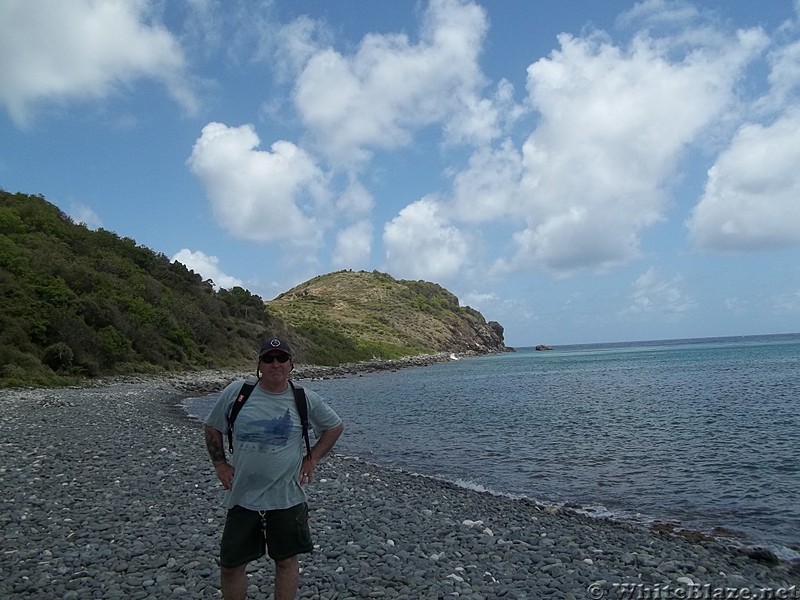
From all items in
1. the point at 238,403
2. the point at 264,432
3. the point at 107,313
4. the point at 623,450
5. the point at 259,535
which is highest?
the point at 107,313

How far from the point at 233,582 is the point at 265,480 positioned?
98 centimetres

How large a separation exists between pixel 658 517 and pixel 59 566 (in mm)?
11234

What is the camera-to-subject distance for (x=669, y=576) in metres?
7.86

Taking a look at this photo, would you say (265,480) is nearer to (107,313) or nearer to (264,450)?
(264,450)

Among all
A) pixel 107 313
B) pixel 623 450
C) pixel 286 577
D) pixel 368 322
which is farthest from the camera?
pixel 368 322

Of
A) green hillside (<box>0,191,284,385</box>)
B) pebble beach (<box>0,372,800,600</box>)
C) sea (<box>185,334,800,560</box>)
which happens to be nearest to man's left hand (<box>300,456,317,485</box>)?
pebble beach (<box>0,372,800,600</box>)

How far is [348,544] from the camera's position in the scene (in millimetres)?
8352

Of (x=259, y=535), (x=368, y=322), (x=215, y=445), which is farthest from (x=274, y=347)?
(x=368, y=322)

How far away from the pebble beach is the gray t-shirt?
2.07 meters

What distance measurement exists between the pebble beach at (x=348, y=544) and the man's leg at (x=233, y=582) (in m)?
1.37

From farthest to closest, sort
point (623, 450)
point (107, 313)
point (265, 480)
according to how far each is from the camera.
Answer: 1. point (107, 313)
2. point (623, 450)
3. point (265, 480)

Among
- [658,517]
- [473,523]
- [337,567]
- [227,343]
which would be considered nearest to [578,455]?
[658,517]

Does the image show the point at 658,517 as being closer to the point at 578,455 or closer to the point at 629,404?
the point at 578,455

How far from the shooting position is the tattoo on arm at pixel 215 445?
5.13m
